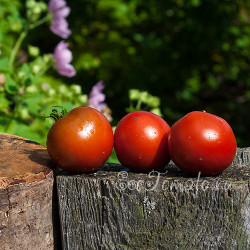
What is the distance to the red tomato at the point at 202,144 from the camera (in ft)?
5.74

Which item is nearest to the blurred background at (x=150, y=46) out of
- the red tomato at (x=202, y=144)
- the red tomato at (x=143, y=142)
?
the red tomato at (x=143, y=142)

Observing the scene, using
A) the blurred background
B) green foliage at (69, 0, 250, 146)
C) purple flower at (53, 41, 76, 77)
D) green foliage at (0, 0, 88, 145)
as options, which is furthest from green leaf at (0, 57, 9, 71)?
green foliage at (69, 0, 250, 146)

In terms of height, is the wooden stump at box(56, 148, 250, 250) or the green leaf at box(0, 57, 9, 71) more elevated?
the green leaf at box(0, 57, 9, 71)

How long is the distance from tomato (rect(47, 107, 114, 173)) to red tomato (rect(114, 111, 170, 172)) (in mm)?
80

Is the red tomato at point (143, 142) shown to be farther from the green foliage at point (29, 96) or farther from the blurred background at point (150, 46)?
the blurred background at point (150, 46)

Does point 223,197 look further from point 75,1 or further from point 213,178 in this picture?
point 75,1

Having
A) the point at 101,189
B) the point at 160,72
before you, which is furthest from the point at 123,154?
the point at 160,72

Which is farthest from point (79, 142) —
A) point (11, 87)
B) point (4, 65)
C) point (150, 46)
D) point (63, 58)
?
point (150, 46)

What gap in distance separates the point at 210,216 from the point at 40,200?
0.65 metres

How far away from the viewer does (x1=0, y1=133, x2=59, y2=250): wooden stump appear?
1.75 meters

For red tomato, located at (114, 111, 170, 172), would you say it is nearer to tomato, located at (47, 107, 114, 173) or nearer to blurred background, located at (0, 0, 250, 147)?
tomato, located at (47, 107, 114, 173)

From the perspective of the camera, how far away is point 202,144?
174cm

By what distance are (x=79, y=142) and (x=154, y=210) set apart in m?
0.38

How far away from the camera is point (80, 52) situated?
5.02 m
